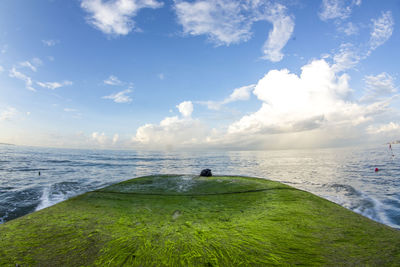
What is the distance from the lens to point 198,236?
3053 mm

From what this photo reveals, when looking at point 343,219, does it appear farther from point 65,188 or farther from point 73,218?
point 65,188

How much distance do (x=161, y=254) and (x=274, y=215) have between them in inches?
109

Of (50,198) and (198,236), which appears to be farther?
(50,198)

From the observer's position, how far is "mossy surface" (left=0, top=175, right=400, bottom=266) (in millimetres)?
2395

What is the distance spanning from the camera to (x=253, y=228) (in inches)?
132

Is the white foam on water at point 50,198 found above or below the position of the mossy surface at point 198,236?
below

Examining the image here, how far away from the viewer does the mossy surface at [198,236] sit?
2395 mm

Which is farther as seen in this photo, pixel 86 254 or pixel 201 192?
pixel 201 192

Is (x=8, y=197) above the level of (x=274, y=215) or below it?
below

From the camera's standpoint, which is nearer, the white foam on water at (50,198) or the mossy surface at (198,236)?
the mossy surface at (198,236)

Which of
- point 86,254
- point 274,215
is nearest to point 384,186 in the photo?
point 274,215

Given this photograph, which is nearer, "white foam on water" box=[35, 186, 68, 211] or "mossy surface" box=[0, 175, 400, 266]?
"mossy surface" box=[0, 175, 400, 266]

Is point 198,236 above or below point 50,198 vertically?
above

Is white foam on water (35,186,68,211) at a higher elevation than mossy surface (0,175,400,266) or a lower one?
lower
